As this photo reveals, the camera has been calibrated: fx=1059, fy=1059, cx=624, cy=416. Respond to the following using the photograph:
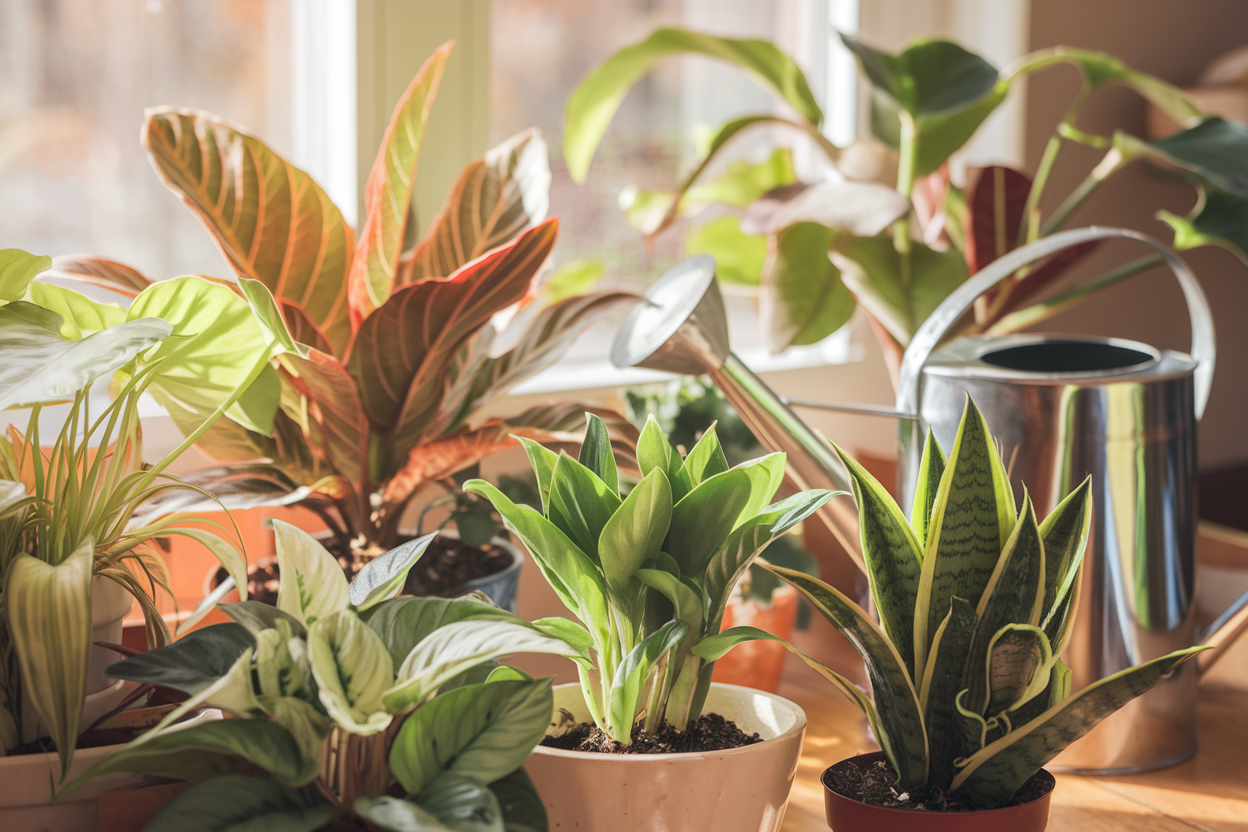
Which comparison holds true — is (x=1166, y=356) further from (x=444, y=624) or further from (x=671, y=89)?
(x=671, y=89)

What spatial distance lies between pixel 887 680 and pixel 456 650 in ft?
0.66

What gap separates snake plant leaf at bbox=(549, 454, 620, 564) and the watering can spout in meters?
0.15

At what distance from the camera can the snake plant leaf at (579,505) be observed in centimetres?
45

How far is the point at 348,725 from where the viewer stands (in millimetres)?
348

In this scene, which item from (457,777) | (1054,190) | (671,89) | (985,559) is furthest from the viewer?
(1054,190)

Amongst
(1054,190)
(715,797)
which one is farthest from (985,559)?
(1054,190)

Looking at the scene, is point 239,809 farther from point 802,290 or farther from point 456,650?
point 802,290

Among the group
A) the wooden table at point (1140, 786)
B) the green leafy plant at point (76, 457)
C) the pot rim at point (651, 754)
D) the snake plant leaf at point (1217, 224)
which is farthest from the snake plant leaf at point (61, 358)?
the snake plant leaf at point (1217, 224)

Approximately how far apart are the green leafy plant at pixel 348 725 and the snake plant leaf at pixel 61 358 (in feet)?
0.30

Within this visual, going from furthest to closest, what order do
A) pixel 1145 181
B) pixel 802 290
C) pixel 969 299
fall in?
pixel 1145 181
pixel 802 290
pixel 969 299

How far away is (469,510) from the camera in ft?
2.29

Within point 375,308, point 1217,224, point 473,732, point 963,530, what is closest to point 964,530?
point 963,530

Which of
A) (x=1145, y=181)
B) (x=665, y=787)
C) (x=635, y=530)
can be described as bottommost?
(x=665, y=787)

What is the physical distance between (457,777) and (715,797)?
12 centimetres
